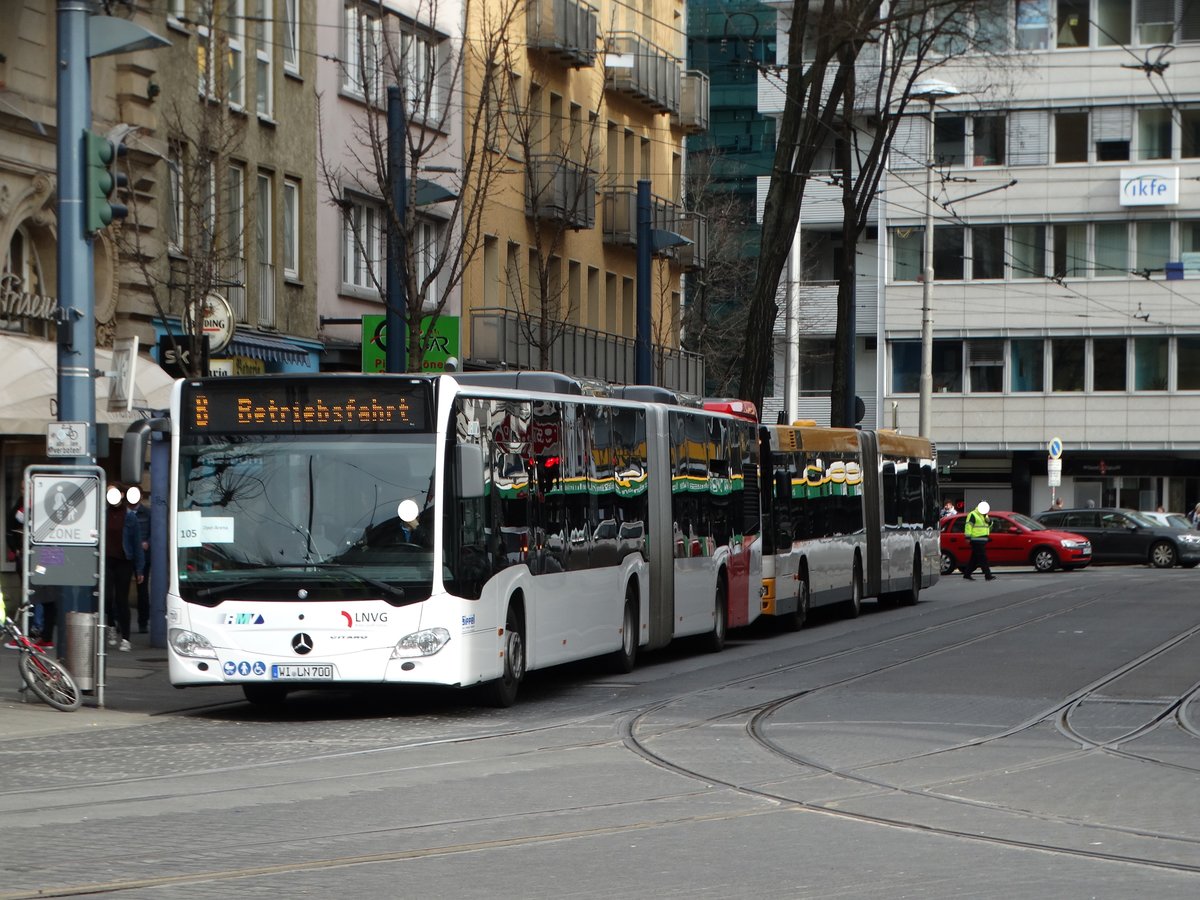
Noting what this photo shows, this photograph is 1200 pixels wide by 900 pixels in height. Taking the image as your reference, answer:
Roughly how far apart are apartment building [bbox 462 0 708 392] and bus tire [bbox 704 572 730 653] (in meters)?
10.9

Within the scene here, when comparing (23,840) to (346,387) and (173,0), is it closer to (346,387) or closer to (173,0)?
(346,387)

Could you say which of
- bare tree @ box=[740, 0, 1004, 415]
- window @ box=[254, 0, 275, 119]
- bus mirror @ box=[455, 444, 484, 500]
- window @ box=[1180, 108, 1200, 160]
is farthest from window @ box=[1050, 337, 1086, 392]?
bus mirror @ box=[455, 444, 484, 500]

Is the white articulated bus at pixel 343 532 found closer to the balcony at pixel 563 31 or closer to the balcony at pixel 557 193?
the balcony at pixel 557 193

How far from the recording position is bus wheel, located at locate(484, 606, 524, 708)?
18016 mm

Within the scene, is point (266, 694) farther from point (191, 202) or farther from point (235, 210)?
point (235, 210)

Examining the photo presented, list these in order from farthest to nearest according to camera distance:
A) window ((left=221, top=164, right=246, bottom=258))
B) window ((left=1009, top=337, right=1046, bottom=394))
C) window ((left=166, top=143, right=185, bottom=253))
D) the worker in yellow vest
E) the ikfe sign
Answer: window ((left=1009, top=337, right=1046, bottom=394)), the ikfe sign, the worker in yellow vest, window ((left=221, top=164, right=246, bottom=258)), window ((left=166, top=143, right=185, bottom=253))

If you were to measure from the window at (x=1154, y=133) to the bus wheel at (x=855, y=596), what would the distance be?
36.9 meters

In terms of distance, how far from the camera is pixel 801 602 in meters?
30.3

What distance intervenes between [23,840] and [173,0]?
2209cm

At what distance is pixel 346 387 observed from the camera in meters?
17.1

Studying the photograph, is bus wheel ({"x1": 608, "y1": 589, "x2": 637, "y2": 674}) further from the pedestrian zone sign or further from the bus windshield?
the pedestrian zone sign

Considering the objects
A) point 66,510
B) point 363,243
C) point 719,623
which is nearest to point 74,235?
point 66,510

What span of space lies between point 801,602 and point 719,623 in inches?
184

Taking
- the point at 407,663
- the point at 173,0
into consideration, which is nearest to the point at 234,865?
the point at 407,663
